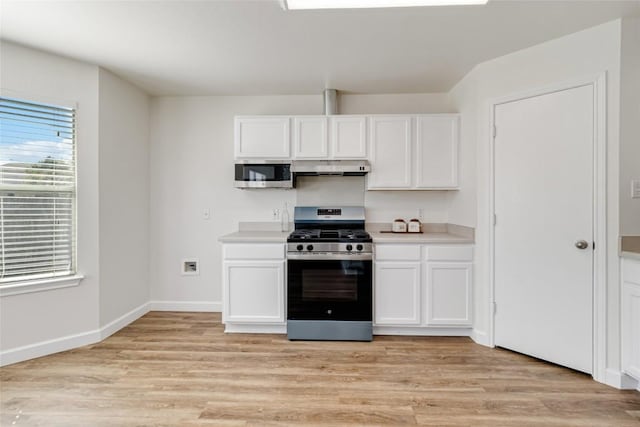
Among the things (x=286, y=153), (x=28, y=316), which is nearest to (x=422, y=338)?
(x=286, y=153)

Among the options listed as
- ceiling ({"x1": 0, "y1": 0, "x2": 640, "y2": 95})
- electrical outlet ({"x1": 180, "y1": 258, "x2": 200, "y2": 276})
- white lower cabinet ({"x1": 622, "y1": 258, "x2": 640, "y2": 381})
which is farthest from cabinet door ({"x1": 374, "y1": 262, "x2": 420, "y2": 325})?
electrical outlet ({"x1": 180, "y1": 258, "x2": 200, "y2": 276})

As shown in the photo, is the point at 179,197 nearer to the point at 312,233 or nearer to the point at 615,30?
the point at 312,233

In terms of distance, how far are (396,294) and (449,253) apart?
61 centimetres

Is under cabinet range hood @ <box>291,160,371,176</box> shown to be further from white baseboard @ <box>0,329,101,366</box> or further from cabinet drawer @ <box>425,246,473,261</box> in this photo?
white baseboard @ <box>0,329,101,366</box>

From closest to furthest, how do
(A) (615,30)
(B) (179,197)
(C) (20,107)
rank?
(A) (615,30), (C) (20,107), (B) (179,197)

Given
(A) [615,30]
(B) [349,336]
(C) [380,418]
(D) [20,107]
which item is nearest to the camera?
(C) [380,418]

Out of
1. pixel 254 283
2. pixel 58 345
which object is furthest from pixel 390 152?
pixel 58 345

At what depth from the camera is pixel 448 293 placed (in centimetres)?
282

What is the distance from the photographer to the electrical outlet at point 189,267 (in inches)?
140

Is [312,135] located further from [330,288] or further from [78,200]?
[78,200]

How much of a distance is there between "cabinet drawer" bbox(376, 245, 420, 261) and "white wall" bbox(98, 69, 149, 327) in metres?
2.51

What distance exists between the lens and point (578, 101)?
222 centimetres

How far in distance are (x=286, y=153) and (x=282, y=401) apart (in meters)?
Result: 2.18

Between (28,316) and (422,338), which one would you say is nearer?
(28,316)
